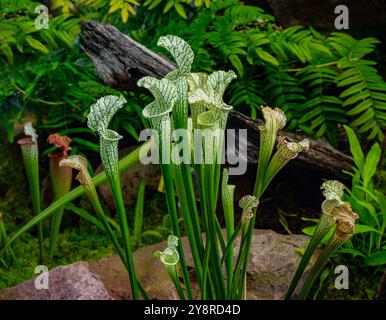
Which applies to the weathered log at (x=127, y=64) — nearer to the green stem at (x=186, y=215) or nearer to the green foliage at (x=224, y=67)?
the green foliage at (x=224, y=67)

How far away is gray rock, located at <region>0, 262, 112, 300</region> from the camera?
1.62 m

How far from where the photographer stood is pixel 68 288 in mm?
1636

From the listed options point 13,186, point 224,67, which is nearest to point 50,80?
point 13,186

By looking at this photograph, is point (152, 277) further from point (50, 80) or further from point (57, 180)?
point (50, 80)

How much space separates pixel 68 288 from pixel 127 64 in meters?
0.77

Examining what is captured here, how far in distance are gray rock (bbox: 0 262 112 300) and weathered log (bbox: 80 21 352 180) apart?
656 millimetres

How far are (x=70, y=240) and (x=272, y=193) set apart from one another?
32.2 inches

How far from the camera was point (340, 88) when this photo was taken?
2.33 meters

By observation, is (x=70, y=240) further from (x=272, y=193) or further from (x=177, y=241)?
(x=177, y=241)

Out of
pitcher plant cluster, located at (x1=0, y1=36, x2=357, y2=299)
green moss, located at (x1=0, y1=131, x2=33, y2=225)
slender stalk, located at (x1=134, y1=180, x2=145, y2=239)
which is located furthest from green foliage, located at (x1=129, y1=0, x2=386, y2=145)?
pitcher plant cluster, located at (x1=0, y1=36, x2=357, y2=299)

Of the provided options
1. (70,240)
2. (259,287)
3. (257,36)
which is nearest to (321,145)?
(257,36)

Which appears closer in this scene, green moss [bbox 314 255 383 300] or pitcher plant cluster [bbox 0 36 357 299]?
pitcher plant cluster [bbox 0 36 357 299]

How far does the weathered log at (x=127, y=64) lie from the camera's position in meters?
1.94

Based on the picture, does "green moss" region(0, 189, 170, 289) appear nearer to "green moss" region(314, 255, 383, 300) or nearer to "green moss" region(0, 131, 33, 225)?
"green moss" region(0, 131, 33, 225)
